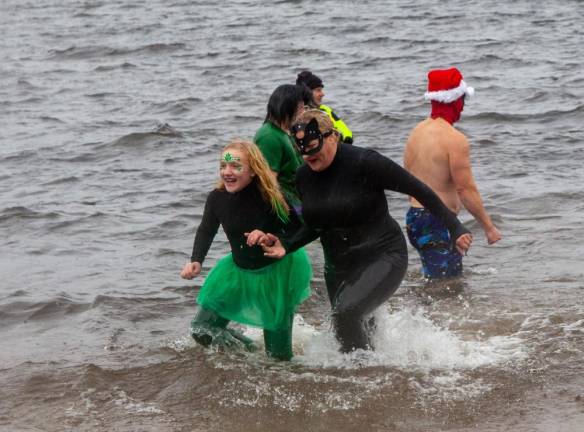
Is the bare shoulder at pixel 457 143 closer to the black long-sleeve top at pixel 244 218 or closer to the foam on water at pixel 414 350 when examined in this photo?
the foam on water at pixel 414 350

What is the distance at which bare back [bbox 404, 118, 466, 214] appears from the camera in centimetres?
756

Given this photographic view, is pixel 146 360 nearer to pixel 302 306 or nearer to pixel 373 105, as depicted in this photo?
pixel 302 306

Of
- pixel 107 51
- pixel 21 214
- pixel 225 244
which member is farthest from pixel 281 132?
pixel 107 51

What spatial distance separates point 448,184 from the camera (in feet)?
25.2

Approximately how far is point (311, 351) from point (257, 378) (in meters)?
0.47

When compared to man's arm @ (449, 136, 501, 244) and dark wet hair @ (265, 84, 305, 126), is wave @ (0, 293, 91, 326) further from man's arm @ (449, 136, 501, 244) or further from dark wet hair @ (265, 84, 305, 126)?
man's arm @ (449, 136, 501, 244)

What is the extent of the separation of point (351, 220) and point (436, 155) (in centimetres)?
153

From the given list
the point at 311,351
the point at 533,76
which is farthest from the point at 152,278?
the point at 533,76

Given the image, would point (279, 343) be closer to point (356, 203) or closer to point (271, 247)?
point (271, 247)

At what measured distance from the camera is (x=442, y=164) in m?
7.58

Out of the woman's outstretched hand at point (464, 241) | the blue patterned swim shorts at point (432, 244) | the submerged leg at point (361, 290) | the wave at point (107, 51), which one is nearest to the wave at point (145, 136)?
the wave at point (107, 51)

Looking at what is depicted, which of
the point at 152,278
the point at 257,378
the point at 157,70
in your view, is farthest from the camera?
the point at 157,70

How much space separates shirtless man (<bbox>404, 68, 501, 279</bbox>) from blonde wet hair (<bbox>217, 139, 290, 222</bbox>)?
4.76 ft

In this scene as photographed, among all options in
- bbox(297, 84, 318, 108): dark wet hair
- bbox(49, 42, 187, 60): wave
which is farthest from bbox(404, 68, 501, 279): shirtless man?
bbox(49, 42, 187, 60): wave
